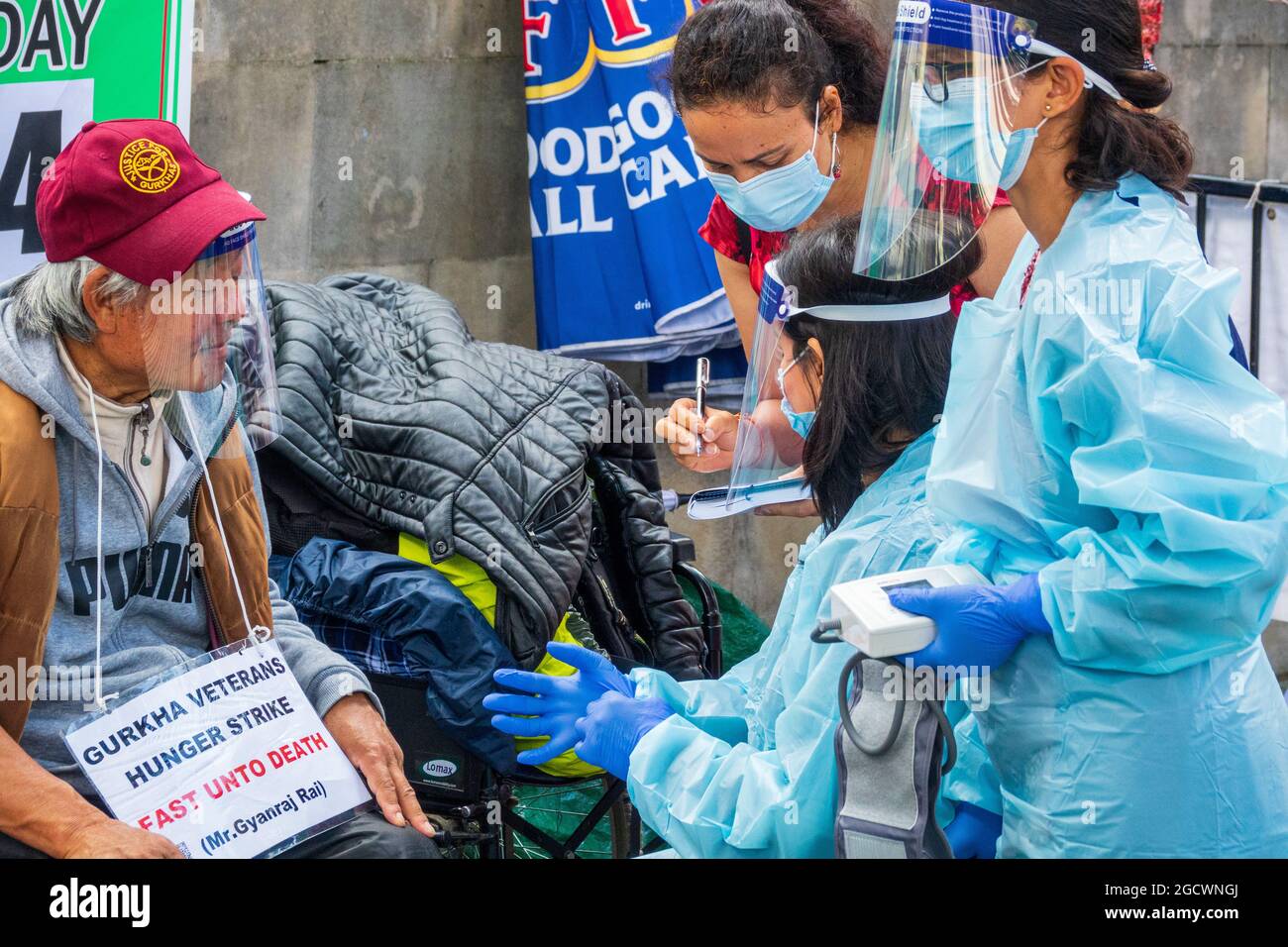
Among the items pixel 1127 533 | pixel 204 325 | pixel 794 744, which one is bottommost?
pixel 794 744

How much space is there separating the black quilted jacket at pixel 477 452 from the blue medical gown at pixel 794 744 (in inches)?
43.1

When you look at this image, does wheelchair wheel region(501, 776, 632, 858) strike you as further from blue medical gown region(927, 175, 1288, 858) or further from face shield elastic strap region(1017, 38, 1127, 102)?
face shield elastic strap region(1017, 38, 1127, 102)

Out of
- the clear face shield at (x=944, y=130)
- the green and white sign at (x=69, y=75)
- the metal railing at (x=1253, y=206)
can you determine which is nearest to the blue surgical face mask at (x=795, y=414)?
the clear face shield at (x=944, y=130)

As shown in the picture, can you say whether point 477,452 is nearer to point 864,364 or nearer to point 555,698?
point 555,698

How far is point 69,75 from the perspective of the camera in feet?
10.2

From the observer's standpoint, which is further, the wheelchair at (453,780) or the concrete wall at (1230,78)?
the concrete wall at (1230,78)

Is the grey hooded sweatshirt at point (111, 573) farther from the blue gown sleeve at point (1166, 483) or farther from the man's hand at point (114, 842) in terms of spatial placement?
the blue gown sleeve at point (1166, 483)

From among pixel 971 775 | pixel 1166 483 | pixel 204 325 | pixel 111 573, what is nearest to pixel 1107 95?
pixel 1166 483

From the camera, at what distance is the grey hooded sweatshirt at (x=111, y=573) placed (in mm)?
2133

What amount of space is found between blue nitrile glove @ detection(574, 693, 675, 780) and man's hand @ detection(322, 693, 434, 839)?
398 millimetres

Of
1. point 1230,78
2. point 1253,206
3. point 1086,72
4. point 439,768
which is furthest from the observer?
point 1230,78

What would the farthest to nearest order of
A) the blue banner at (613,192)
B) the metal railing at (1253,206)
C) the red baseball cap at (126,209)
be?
the metal railing at (1253,206)
the blue banner at (613,192)
the red baseball cap at (126,209)

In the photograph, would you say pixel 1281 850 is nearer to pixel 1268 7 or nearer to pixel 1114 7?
pixel 1114 7

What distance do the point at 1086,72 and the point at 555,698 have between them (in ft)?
3.86
